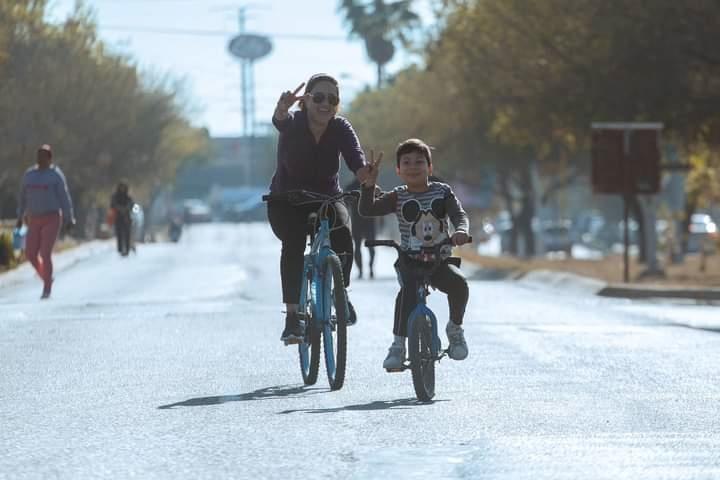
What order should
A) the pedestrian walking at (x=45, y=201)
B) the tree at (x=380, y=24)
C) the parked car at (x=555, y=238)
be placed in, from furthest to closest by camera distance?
1. the tree at (x=380, y=24)
2. the parked car at (x=555, y=238)
3. the pedestrian walking at (x=45, y=201)

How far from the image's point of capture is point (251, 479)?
26.2 feet

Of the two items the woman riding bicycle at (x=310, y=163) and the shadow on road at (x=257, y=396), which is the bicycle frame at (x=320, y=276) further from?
the shadow on road at (x=257, y=396)

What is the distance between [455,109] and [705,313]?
3189 centimetres

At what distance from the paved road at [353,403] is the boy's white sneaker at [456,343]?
26 cm

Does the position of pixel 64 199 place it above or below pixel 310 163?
below

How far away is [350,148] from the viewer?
11773mm

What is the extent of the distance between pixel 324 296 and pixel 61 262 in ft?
89.4

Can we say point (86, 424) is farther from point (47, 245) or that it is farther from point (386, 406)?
point (47, 245)

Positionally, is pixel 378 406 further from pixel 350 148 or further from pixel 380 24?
pixel 380 24

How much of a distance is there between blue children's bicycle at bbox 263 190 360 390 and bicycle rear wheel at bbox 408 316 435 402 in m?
0.61

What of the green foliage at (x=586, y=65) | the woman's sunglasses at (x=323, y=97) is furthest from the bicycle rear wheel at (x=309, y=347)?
the green foliage at (x=586, y=65)

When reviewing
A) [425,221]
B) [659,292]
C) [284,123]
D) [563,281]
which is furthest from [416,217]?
[563,281]

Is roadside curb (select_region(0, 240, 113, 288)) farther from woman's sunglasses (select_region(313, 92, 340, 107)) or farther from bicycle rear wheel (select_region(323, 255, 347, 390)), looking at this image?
bicycle rear wheel (select_region(323, 255, 347, 390))

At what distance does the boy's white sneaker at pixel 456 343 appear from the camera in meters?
10.9
